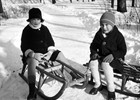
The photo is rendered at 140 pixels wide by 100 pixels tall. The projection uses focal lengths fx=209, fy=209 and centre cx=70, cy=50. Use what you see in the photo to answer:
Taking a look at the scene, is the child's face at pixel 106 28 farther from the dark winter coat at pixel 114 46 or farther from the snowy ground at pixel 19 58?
the snowy ground at pixel 19 58

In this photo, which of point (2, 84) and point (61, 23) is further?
point (61, 23)

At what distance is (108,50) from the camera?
12.4 ft

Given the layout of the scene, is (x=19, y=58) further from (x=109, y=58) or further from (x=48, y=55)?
(x=109, y=58)

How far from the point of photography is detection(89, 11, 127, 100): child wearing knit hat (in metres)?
3.64

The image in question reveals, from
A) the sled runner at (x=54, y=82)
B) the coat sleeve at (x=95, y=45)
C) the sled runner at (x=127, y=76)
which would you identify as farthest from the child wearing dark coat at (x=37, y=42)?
the sled runner at (x=127, y=76)

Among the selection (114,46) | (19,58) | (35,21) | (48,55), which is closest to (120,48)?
(114,46)

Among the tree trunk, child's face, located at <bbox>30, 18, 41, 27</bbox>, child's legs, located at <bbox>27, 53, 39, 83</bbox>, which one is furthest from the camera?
the tree trunk

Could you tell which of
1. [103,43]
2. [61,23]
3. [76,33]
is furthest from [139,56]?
[61,23]

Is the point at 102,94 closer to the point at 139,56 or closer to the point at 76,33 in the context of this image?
the point at 139,56

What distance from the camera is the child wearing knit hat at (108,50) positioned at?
3.64 meters

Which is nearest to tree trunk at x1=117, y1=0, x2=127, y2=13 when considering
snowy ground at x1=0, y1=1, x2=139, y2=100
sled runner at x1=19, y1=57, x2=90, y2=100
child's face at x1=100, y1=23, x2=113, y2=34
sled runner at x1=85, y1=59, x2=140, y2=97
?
snowy ground at x1=0, y1=1, x2=139, y2=100

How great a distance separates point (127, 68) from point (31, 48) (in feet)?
6.39

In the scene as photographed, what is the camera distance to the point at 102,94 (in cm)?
398

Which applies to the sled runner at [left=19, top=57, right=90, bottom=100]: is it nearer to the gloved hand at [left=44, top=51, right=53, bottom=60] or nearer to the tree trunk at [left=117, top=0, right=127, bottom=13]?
the gloved hand at [left=44, top=51, right=53, bottom=60]
